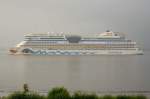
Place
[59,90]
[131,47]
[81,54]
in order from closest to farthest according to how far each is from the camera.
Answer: [59,90] → [81,54] → [131,47]

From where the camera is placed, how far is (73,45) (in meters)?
39.5

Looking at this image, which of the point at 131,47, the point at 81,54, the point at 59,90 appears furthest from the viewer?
the point at 131,47

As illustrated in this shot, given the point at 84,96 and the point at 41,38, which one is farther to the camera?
the point at 41,38

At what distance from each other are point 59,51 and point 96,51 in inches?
157

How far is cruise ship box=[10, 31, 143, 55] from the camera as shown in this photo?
38688 mm

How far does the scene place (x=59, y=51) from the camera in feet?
127

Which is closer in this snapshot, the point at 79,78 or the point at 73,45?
the point at 79,78

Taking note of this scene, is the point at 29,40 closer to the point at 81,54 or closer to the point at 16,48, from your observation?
the point at 16,48

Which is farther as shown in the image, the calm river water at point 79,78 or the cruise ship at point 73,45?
the cruise ship at point 73,45

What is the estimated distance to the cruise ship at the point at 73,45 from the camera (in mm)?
38688

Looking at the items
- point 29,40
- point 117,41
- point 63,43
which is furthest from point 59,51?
point 117,41

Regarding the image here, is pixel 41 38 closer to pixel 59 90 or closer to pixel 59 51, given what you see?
pixel 59 51

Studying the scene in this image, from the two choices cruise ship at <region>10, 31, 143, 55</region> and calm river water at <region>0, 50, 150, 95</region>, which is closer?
calm river water at <region>0, 50, 150, 95</region>

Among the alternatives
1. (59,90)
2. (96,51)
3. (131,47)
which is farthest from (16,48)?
(59,90)
